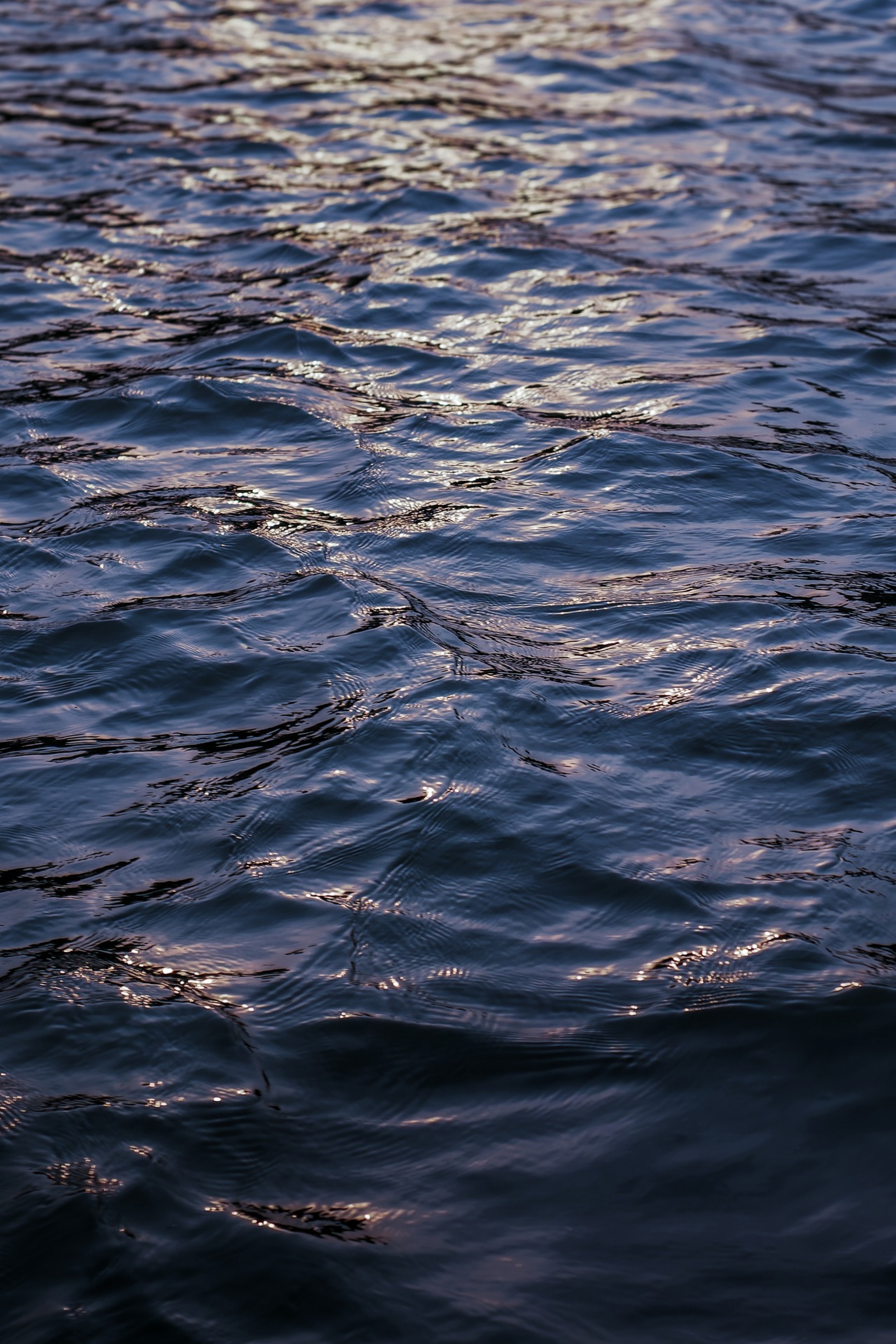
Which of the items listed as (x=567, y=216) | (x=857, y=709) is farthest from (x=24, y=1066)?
(x=567, y=216)

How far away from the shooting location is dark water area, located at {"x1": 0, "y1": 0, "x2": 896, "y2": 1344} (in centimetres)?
262

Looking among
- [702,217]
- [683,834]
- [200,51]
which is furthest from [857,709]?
[200,51]

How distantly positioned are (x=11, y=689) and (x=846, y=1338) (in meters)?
2.98

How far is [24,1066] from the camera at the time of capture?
296 centimetres

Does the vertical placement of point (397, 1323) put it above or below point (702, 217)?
below

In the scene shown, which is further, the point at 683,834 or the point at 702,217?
the point at 702,217

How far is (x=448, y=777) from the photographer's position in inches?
149

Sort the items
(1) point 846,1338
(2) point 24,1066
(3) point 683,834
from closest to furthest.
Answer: (1) point 846,1338, (2) point 24,1066, (3) point 683,834

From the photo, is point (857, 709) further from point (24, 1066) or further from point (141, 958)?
point (24, 1066)

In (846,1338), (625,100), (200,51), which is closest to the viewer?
(846,1338)

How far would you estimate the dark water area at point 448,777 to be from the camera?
2.62 m

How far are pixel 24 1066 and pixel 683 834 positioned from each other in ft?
5.61

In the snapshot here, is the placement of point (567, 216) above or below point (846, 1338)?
above

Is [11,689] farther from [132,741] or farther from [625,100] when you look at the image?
[625,100]
